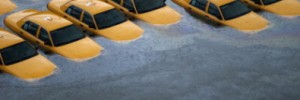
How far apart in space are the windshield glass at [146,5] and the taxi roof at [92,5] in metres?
1.24

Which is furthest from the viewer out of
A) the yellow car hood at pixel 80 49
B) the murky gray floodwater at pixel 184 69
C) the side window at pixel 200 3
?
the side window at pixel 200 3

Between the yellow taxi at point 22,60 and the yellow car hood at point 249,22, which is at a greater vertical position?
the yellow taxi at point 22,60

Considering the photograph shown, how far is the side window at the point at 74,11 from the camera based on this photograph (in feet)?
61.5

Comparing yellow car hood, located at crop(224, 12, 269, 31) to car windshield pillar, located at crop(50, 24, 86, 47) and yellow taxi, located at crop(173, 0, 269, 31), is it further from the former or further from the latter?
car windshield pillar, located at crop(50, 24, 86, 47)

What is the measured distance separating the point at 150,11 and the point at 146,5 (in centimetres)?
29

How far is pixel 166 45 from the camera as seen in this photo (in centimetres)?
1789

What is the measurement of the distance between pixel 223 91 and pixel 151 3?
595cm

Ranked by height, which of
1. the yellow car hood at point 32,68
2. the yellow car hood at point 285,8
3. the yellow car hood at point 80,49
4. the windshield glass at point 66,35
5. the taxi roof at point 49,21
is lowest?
the yellow car hood at point 285,8

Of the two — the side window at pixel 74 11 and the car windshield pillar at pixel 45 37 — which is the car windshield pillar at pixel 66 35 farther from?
the side window at pixel 74 11

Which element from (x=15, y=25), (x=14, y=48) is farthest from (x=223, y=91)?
(x=15, y=25)

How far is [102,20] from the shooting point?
18.4m

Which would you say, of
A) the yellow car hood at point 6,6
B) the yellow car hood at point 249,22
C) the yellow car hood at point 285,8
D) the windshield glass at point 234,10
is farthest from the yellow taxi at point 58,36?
the yellow car hood at point 285,8

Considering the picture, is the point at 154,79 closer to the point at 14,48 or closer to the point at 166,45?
the point at 166,45

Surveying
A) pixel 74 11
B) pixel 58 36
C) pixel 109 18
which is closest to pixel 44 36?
pixel 58 36
